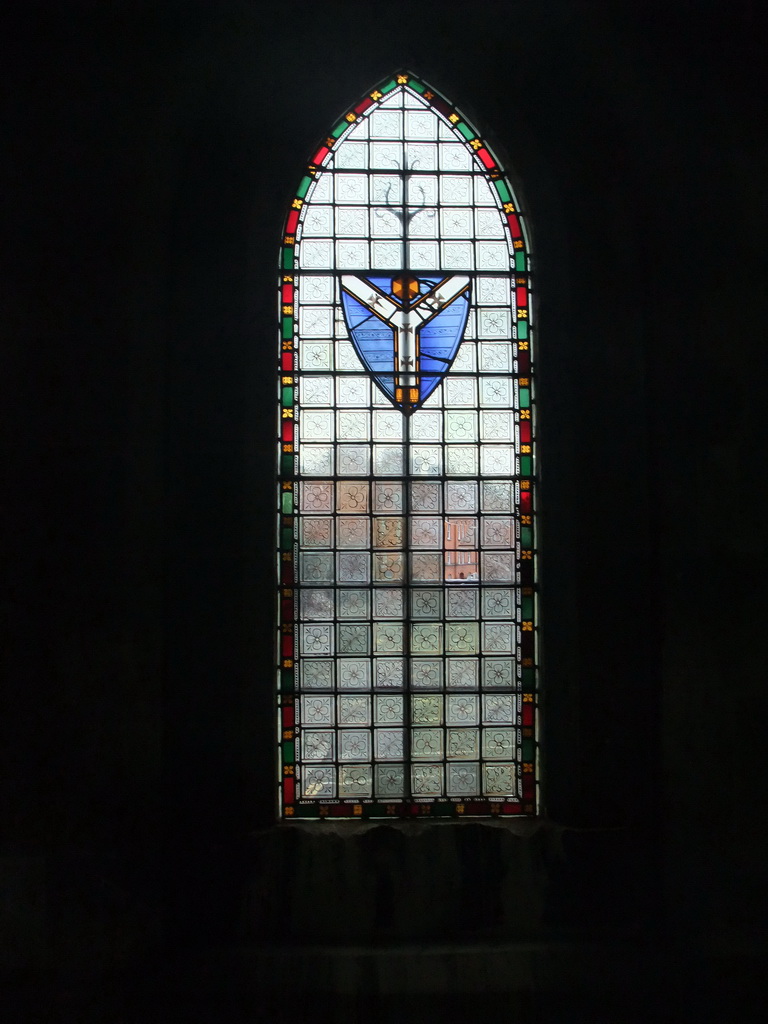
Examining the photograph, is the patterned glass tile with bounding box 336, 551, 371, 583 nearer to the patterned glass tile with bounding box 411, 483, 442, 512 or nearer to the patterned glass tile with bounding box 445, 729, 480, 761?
the patterned glass tile with bounding box 411, 483, 442, 512

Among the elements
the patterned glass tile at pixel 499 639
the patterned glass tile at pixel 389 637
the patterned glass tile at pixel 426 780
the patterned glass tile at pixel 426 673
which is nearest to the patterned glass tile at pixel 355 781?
the patterned glass tile at pixel 426 780

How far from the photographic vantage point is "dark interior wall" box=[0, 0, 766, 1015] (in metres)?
3.83

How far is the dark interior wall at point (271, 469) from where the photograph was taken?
12.6 feet

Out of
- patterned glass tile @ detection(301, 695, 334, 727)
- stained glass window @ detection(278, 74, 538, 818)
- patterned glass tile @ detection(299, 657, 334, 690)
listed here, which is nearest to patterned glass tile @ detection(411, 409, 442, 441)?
stained glass window @ detection(278, 74, 538, 818)

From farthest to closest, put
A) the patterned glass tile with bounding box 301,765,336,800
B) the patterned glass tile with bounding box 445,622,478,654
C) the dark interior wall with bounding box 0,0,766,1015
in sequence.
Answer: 1. the patterned glass tile with bounding box 445,622,478,654
2. the patterned glass tile with bounding box 301,765,336,800
3. the dark interior wall with bounding box 0,0,766,1015

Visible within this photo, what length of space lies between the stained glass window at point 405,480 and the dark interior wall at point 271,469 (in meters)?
0.15

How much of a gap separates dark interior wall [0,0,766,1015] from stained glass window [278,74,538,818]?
0.48ft

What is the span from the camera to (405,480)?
4.21 metres

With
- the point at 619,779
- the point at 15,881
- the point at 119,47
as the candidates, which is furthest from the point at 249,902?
the point at 119,47

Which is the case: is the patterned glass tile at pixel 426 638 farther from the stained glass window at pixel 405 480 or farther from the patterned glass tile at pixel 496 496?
the patterned glass tile at pixel 496 496

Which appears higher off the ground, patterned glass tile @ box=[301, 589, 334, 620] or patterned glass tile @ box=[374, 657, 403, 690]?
patterned glass tile @ box=[301, 589, 334, 620]

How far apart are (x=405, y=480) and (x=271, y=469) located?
65 centimetres

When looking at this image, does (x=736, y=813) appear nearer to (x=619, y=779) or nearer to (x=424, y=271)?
(x=619, y=779)

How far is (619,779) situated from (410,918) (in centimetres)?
114
